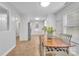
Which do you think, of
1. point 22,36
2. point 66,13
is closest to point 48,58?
point 66,13

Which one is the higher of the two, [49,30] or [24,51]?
[49,30]

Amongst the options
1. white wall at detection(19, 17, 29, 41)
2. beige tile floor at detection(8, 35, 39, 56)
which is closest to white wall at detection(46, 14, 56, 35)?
beige tile floor at detection(8, 35, 39, 56)

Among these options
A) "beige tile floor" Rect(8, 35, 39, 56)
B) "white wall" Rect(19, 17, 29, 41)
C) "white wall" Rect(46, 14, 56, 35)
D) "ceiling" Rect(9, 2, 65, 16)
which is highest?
"ceiling" Rect(9, 2, 65, 16)

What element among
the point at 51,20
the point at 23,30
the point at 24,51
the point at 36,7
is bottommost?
the point at 24,51

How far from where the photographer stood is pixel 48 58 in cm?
107

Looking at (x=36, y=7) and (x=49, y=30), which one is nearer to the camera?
(x=49, y=30)

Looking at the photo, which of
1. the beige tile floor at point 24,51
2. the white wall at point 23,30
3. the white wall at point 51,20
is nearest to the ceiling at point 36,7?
the white wall at point 51,20

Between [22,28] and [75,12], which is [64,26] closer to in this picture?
[75,12]

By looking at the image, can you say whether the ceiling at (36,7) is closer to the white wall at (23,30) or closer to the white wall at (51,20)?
the white wall at (51,20)

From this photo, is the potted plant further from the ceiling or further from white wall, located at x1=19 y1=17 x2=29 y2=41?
white wall, located at x1=19 y1=17 x2=29 y2=41

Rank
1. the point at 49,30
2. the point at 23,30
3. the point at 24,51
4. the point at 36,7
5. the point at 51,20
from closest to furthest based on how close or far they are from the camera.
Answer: the point at 49,30 → the point at 24,51 → the point at 36,7 → the point at 51,20 → the point at 23,30

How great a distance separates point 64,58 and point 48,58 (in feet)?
0.44

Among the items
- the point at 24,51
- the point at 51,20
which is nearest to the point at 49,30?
the point at 24,51

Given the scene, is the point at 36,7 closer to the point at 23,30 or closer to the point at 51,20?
the point at 51,20
